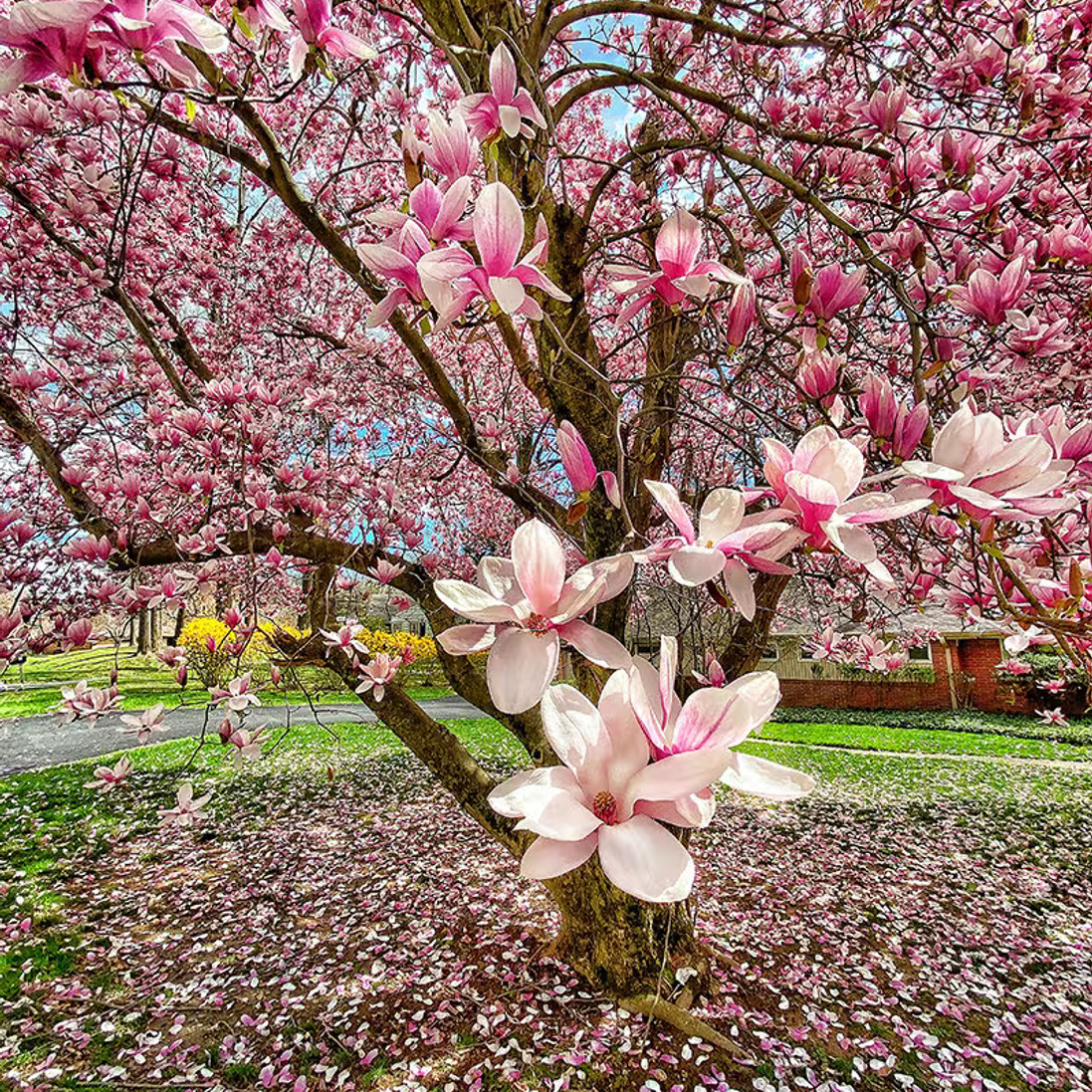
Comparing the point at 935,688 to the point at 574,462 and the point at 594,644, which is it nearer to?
the point at 574,462

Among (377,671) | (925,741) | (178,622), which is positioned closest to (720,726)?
(377,671)

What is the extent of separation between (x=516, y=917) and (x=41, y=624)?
10.2ft

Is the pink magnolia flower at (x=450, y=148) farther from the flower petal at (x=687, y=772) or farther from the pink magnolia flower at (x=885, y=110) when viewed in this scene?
the pink magnolia flower at (x=885, y=110)

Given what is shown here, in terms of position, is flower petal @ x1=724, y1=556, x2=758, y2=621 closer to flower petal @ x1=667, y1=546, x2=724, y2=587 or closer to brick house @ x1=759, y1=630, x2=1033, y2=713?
flower petal @ x1=667, y1=546, x2=724, y2=587

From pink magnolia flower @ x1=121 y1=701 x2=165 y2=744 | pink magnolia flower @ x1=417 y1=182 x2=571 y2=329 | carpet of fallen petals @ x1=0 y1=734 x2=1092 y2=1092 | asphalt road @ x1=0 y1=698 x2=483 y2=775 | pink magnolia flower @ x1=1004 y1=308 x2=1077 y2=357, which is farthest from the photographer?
asphalt road @ x1=0 y1=698 x2=483 y2=775

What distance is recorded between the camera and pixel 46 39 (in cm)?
65

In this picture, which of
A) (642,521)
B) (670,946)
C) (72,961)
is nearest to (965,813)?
Answer: (670,946)

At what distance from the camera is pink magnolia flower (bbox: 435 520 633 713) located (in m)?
0.55

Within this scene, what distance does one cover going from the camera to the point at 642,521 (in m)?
2.86

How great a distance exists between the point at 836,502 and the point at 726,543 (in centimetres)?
10

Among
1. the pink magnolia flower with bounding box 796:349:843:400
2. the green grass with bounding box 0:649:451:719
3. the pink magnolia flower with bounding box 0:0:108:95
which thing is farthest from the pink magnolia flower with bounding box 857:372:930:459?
the green grass with bounding box 0:649:451:719

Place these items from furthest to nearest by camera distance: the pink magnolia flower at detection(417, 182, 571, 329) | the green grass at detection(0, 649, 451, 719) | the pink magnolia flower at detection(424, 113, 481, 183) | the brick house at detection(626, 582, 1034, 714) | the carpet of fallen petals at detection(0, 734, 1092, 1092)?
1. the brick house at detection(626, 582, 1034, 714)
2. the green grass at detection(0, 649, 451, 719)
3. the carpet of fallen petals at detection(0, 734, 1092, 1092)
4. the pink magnolia flower at detection(424, 113, 481, 183)
5. the pink magnolia flower at detection(417, 182, 571, 329)

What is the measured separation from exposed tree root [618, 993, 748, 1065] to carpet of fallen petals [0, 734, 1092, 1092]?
40 mm

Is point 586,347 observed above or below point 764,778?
above
